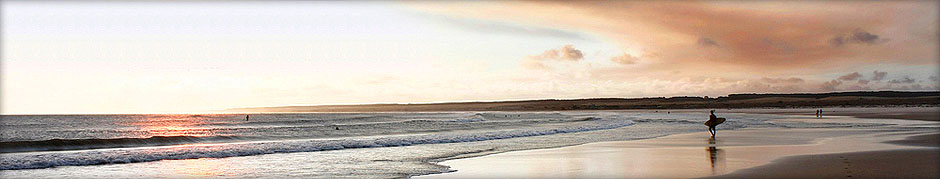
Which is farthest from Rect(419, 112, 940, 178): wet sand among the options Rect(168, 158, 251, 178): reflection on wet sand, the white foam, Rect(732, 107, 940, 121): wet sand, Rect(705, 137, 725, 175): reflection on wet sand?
Rect(732, 107, 940, 121): wet sand

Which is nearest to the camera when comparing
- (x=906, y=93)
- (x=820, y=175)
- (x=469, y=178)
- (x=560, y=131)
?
(x=820, y=175)

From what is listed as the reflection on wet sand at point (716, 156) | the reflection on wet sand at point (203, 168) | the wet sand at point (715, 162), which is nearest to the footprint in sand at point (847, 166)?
the wet sand at point (715, 162)

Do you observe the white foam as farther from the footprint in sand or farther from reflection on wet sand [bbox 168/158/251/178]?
the footprint in sand

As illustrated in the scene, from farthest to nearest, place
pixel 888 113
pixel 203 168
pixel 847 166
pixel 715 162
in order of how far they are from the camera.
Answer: pixel 888 113, pixel 203 168, pixel 715 162, pixel 847 166

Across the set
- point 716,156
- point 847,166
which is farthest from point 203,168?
point 847,166

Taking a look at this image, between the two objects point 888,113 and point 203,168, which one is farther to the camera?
point 888,113

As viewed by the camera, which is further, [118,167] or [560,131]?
[560,131]

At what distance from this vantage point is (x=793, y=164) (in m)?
12.5

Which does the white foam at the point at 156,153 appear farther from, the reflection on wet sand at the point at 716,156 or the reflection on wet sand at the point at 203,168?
the reflection on wet sand at the point at 716,156

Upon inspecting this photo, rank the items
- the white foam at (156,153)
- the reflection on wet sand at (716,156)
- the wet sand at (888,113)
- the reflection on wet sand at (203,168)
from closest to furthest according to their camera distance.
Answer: the reflection on wet sand at (716,156), the reflection on wet sand at (203,168), the white foam at (156,153), the wet sand at (888,113)

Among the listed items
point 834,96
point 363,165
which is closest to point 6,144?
point 363,165

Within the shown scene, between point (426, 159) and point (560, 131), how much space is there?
53.3ft

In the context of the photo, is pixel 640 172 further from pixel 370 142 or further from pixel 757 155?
pixel 370 142

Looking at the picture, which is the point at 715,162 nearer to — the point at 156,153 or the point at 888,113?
the point at 156,153
